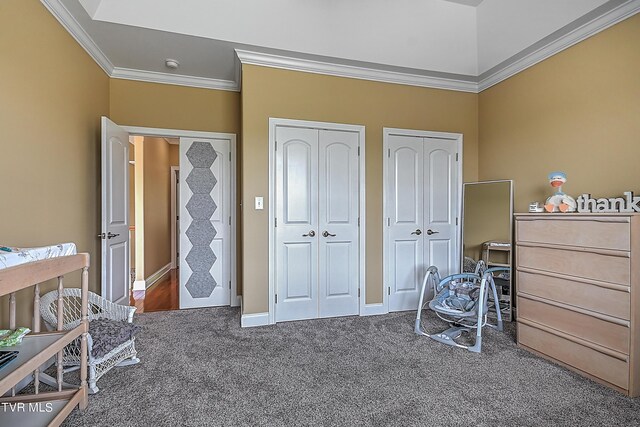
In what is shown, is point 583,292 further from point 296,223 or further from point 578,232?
point 296,223

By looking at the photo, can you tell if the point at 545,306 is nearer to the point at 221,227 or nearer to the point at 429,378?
the point at 429,378

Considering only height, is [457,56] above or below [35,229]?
above

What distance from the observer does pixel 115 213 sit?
3.07 meters

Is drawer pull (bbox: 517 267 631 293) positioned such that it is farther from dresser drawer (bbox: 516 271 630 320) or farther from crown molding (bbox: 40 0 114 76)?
crown molding (bbox: 40 0 114 76)

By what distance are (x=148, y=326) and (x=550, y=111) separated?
4536 mm

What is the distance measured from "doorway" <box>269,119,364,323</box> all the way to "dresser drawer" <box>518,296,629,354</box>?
1572 mm

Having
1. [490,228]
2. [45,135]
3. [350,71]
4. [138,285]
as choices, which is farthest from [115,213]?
[490,228]

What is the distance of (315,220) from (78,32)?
8.99ft

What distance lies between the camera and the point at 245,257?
306cm

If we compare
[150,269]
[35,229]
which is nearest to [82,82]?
[35,229]

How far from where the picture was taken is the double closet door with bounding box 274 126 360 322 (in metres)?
3.18

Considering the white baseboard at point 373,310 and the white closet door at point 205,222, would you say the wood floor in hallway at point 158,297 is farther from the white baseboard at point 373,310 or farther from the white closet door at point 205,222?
the white baseboard at point 373,310

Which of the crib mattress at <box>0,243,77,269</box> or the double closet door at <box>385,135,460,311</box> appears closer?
the crib mattress at <box>0,243,77,269</box>

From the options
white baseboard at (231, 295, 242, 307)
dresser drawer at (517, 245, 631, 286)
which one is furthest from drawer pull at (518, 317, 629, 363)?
white baseboard at (231, 295, 242, 307)
